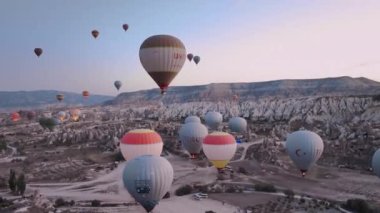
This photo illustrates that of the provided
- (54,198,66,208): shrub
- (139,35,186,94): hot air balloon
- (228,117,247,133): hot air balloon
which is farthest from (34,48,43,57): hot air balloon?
(228,117,247,133): hot air balloon

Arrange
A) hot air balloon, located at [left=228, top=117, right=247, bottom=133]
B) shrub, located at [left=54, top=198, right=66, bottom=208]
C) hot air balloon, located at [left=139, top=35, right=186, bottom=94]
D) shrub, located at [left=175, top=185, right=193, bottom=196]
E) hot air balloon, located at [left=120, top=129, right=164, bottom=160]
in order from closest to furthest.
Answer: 1. hot air balloon, located at [left=120, top=129, right=164, bottom=160]
2. shrub, located at [left=54, top=198, right=66, bottom=208]
3. hot air balloon, located at [left=139, top=35, right=186, bottom=94]
4. shrub, located at [left=175, top=185, right=193, bottom=196]
5. hot air balloon, located at [left=228, top=117, right=247, bottom=133]

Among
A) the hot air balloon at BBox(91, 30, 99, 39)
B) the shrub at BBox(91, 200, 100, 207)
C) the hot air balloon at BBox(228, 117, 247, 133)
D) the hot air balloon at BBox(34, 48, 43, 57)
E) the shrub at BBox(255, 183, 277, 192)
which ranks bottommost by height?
the shrub at BBox(91, 200, 100, 207)

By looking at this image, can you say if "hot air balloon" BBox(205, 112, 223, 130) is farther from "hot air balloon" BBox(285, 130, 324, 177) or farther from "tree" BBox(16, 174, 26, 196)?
"tree" BBox(16, 174, 26, 196)

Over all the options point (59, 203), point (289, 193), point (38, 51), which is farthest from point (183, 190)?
point (38, 51)

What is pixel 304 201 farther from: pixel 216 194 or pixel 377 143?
pixel 377 143

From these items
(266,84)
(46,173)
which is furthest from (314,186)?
(266,84)

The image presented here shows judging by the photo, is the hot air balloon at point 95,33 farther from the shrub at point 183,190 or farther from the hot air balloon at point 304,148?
the hot air balloon at point 304,148

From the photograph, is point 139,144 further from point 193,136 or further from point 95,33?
point 95,33
